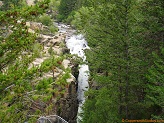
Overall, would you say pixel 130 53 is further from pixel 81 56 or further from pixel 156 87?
pixel 81 56

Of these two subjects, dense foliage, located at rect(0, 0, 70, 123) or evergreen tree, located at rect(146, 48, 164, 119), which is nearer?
dense foliage, located at rect(0, 0, 70, 123)

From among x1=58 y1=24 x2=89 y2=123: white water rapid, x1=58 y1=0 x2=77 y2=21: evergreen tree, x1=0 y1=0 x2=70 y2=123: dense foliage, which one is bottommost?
x1=0 y1=0 x2=70 y2=123: dense foliage

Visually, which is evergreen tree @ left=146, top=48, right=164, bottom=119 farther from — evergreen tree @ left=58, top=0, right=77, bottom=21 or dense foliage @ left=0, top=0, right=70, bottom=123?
evergreen tree @ left=58, top=0, right=77, bottom=21

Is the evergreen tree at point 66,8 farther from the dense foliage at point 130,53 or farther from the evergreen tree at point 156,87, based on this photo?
the evergreen tree at point 156,87

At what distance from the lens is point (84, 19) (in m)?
19.2

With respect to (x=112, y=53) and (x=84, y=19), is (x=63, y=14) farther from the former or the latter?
(x=112, y=53)

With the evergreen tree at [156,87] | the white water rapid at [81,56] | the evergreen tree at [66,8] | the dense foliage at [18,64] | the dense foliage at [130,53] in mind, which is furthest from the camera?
the evergreen tree at [66,8]

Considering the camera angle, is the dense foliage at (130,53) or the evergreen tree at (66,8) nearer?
the dense foliage at (130,53)

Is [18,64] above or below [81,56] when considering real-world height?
below

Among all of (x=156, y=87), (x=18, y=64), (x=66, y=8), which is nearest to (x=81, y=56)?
(x=156, y=87)

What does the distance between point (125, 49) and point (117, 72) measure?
154cm

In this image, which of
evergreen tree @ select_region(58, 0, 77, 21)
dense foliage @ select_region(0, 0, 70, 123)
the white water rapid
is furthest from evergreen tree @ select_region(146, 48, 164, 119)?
evergreen tree @ select_region(58, 0, 77, 21)

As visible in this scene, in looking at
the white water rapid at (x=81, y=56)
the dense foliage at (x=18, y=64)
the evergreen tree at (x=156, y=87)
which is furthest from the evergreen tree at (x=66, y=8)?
the dense foliage at (x=18, y=64)

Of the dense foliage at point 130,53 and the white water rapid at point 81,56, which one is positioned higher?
the white water rapid at point 81,56
